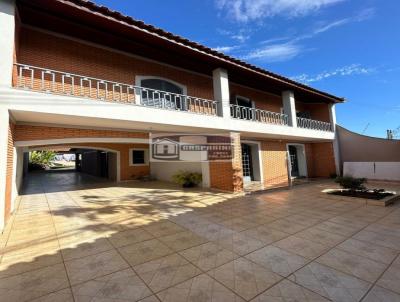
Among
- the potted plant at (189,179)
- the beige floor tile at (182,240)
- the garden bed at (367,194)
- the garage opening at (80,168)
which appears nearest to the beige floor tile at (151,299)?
the beige floor tile at (182,240)

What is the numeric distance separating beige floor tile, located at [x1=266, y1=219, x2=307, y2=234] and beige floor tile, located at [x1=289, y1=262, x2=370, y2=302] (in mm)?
1434

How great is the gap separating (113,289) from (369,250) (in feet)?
13.3

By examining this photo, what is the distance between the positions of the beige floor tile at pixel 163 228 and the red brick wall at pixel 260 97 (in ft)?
25.9

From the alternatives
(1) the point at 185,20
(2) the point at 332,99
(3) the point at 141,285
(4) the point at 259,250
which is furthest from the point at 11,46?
(2) the point at 332,99

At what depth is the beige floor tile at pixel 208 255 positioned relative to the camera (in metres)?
3.22

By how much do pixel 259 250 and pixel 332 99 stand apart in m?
12.9

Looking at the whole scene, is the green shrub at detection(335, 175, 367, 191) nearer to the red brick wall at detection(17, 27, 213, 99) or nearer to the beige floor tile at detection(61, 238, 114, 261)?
the red brick wall at detection(17, 27, 213, 99)

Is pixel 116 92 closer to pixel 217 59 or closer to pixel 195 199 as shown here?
pixel 217 59

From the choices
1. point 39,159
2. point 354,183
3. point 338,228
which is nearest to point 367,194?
point 354,183

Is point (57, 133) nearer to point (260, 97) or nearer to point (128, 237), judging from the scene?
point (128, 237)

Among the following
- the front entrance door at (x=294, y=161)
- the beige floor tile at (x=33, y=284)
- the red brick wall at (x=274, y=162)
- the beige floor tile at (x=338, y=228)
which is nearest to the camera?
the beige floor tile at (x=33, y=284)

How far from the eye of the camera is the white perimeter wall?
431 inches

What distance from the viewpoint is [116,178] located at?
14477mm

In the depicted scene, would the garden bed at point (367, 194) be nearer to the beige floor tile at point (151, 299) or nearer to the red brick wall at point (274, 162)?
the red brick wall at point (274, 162)
